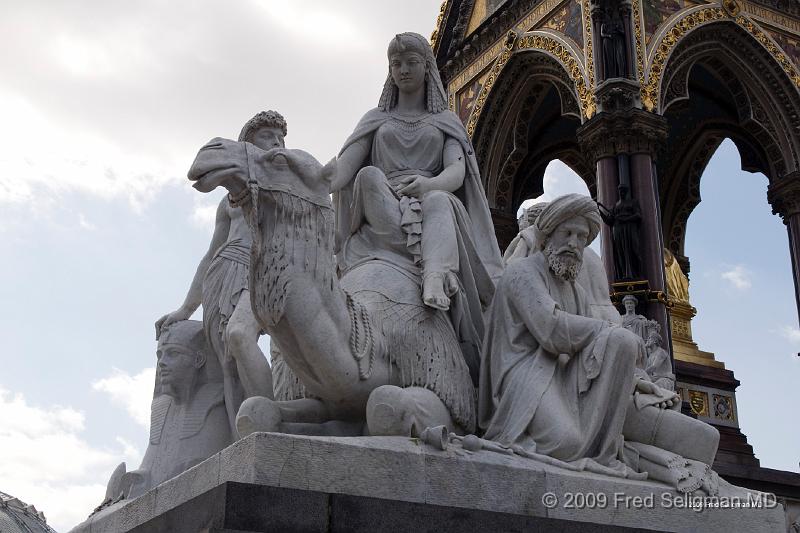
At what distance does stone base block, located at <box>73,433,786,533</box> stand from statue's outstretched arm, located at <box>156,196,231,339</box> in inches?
61.0

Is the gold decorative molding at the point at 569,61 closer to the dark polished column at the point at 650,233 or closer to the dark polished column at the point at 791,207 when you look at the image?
the dark polished column at the point at 650,233

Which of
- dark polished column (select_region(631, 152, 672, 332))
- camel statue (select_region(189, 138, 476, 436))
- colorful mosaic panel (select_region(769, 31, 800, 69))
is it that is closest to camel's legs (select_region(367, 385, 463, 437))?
camel statue (select_region(189, 138, 476, 436))

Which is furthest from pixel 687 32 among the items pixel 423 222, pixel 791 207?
pixel 423 222

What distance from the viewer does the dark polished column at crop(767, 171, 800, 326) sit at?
22656mm

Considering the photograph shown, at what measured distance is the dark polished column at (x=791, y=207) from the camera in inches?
892

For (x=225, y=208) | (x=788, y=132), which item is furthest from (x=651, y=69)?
(x=225, y=208)

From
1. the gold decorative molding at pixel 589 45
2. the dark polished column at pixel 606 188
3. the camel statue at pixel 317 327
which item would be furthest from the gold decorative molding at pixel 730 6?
the camel statue at pixel 317 327

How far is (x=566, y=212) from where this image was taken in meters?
5.09

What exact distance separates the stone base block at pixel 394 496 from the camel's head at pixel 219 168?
1074mm

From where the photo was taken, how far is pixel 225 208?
20.5 feet

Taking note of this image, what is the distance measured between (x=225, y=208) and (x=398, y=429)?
7.39ft

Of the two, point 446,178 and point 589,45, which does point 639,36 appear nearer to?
point 589,45

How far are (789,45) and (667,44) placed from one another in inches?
136

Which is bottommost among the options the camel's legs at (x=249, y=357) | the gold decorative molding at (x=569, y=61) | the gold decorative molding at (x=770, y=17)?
the camel's legs at (x=249, y=357)
